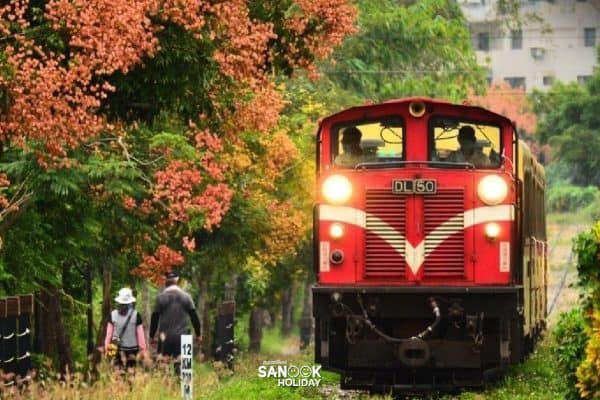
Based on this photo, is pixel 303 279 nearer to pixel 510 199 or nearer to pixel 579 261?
pixel 510 199

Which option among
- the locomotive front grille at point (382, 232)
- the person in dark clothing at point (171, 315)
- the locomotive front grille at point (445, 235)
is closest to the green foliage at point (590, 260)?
the locomotive front grille at point (445, 235)

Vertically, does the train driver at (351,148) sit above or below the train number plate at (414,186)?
above

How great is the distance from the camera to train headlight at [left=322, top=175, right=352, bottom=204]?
19500mm

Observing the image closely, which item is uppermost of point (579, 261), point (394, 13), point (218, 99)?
point (394, 13)

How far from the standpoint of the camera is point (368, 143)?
787 inches

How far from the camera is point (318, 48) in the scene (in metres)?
21.9

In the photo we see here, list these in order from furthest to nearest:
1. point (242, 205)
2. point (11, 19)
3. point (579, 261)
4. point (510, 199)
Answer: point (242, 205) → point (510, 199) → point (11, 19) → point (579, 261)

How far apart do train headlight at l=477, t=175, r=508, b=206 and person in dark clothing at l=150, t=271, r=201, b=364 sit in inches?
167

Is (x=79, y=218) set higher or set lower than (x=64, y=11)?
lower

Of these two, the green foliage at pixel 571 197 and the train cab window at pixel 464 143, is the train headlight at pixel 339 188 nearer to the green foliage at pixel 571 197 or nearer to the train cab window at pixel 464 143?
the train cab window at pixel 464 143

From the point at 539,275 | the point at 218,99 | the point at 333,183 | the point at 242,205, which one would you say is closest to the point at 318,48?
the point at 218,99

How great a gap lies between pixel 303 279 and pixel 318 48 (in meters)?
31.0

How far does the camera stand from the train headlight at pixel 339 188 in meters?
19.5

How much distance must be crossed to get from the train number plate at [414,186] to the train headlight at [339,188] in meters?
0.57
